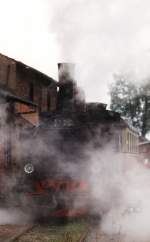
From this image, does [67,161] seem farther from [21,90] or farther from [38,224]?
[21,90]

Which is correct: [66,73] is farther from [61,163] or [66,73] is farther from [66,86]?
[61,163]

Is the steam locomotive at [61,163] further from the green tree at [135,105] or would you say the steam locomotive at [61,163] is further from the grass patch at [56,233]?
the green tree at [135,105]

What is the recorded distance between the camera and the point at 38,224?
30.0 ft

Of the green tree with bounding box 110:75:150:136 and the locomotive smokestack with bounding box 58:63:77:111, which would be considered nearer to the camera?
the locomotive smokestack with bounding box 58:63:77:111

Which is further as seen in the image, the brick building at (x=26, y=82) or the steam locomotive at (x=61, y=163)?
the brick building at (x=26, y=82)

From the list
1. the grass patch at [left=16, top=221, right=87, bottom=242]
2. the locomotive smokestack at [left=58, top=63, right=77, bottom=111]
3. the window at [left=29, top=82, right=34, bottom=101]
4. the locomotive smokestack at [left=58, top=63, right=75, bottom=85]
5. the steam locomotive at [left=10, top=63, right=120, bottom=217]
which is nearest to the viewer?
the grass patch at [left=16, top=221, right=87, bottom=242]

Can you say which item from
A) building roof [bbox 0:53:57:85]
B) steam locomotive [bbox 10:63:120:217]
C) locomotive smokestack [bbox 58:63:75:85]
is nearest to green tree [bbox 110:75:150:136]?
building roof [bbox 0:53:57:85]

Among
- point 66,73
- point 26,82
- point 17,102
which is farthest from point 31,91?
point 66,73

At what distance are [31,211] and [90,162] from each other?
5.26 ft

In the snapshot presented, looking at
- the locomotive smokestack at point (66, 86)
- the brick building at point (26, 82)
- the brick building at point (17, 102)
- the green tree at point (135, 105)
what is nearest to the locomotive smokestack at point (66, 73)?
the locomotive smokestack at point (66, 86)

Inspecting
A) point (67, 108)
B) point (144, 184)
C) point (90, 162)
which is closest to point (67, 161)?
point (90, 162)

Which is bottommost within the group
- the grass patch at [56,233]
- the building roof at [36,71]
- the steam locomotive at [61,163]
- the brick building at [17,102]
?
the grass patch at [56,233]

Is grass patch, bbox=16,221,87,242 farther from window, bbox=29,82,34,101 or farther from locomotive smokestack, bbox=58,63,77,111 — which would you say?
window, bbox=29,82,34,101

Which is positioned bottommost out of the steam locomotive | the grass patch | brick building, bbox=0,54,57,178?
the grass patch
